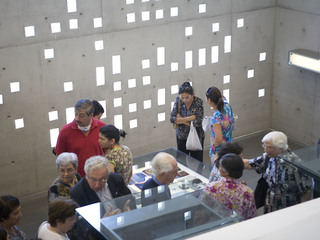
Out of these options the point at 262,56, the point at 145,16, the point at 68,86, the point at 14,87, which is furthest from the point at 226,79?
the point at 14,87

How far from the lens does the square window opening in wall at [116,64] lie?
28.6ft

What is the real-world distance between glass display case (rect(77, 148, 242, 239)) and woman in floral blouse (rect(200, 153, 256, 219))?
0.74m

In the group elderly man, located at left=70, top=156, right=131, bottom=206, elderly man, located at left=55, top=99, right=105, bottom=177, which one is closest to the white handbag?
elderly man, located at left=55, top=99, right=105, bottom=177

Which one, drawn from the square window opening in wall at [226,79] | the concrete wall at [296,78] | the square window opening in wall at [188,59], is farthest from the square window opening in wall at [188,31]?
the concrete wall at [296,78]

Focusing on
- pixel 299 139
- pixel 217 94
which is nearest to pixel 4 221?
pixel 217 94

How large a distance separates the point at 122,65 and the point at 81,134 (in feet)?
8.26

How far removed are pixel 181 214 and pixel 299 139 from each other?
7833mm

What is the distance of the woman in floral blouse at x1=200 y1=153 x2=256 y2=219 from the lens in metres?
Answer: 4.82

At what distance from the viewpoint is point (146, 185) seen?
5273mm

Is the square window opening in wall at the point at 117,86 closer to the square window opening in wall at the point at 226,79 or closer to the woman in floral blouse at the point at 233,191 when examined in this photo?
the square window opening in wall at the point at 226,79

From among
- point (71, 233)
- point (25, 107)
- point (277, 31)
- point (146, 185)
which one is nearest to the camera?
point (71, 233)

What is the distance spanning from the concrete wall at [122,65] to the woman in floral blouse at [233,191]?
161 inches

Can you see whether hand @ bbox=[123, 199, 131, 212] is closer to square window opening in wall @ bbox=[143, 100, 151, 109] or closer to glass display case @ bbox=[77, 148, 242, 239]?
glass display case @ bbox=[77, 148, 242, 239]

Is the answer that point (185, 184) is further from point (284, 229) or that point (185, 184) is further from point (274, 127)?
point (274, 127)
